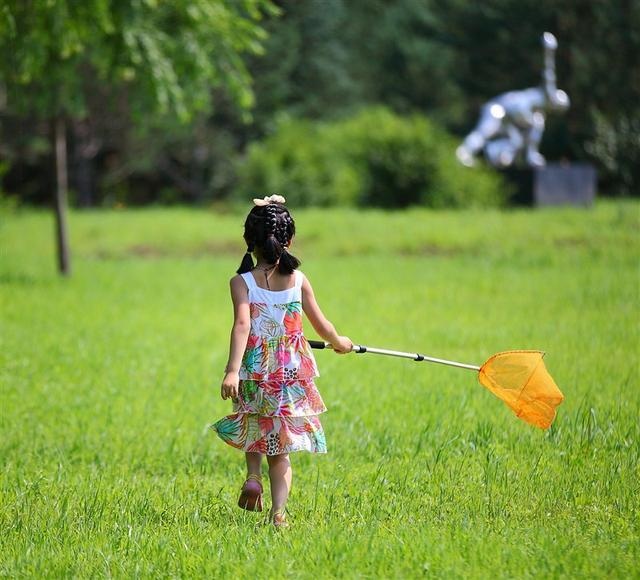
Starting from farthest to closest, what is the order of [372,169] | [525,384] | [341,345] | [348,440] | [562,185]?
1. [372,169]
2. [562,185]
3. [348,440]
4. [525,384]
5. [341,345]

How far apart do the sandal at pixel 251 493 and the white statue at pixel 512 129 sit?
2407cm

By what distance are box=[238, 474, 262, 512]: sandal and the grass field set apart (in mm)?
104

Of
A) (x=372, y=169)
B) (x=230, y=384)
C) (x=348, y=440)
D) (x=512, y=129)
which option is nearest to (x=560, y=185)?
(x=512, y=129)

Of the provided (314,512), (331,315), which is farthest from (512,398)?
(331,315)

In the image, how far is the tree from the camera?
13406 mm

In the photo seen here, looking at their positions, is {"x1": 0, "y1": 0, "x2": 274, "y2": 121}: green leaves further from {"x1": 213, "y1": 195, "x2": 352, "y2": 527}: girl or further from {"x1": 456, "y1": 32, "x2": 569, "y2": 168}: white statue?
{"x1": 456, "y1": 32, "x2": 569, "y2": 168}: white statue

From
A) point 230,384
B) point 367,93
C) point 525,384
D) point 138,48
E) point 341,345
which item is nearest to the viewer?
point 230,384

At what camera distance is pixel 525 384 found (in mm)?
6117

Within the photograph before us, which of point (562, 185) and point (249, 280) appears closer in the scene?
point (249, 280)

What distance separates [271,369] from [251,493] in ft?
1.90

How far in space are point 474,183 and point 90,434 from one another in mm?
21873

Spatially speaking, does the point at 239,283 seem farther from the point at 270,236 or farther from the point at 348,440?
the point at 348,440

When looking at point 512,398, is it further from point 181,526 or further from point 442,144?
point 442,144

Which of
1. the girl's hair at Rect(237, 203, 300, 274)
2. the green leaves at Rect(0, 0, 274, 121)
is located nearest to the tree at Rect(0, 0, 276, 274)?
the green leaves at Rect(0, 0, 274, 121)
